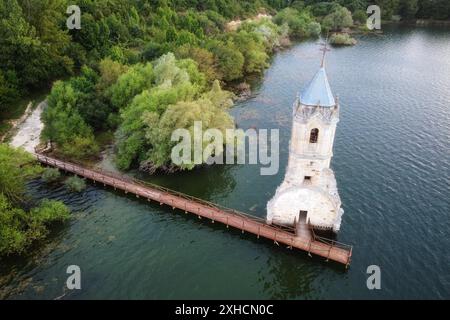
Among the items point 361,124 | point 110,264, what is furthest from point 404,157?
point 110,264

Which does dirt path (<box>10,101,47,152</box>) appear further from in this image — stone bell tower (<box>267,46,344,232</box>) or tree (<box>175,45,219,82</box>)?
stone bell tower (<box>267,46,344,232</box>)

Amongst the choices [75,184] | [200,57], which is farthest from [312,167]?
[200,57]

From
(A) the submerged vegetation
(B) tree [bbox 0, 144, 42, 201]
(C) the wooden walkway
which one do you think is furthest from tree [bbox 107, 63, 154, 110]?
(A) the submerged vegetation

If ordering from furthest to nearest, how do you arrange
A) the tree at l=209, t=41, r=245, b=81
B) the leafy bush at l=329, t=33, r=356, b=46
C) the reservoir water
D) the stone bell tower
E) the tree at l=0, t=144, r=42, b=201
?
the leafy bush at l=329, t=33, r=356, b=46 → the tree at l=209, t=41, r=245, b=81 → the tree at l=0, t=144, r=42, b=201 → the reservoir water → the stone bell tower

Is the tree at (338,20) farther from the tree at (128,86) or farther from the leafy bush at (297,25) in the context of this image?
the tree at (128,86)
